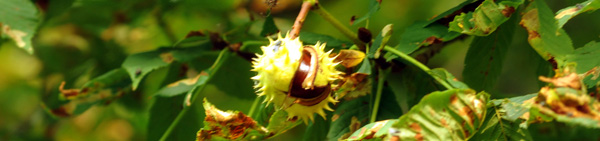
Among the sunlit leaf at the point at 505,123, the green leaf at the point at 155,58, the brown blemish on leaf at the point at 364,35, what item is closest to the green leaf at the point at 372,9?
the brown blemish on leaf at the point at 364,35

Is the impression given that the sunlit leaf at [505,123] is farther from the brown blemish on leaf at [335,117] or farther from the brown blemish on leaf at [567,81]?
the brown blemish on leaf at [335,117]

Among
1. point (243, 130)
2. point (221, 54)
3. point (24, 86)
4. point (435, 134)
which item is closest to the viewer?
point (435, 134)

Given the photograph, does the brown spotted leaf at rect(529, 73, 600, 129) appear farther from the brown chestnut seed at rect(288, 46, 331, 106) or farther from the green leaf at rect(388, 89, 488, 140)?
the brown chestnut seed at rect(288, 46, 331, 106)

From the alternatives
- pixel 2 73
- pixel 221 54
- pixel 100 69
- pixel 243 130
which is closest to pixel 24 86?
pixel 2 73

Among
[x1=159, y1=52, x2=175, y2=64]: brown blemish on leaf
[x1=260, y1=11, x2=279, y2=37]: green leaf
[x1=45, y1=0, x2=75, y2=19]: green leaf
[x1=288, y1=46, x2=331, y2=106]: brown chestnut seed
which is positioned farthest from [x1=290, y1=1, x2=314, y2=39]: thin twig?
[x1=45, y1=0, x2=75, y2=19]: green leaf

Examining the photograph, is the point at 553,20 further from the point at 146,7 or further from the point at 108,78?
the point at 146,7

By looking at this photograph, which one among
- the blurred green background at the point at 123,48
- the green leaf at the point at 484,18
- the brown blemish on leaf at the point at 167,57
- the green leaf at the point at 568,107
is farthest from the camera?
the blurred green background at the point at 123,48
